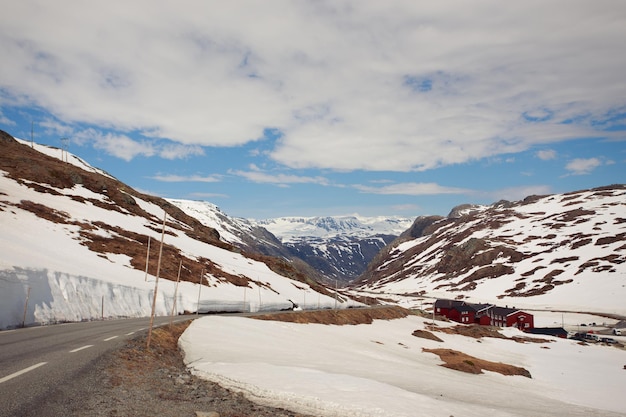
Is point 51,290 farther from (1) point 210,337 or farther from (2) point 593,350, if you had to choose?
(2) point 593,350

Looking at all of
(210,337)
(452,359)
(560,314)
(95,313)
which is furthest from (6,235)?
(560,314)

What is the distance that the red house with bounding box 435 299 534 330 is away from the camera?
459ft

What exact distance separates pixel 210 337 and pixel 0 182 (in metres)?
84.5

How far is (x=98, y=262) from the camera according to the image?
60.9 metres

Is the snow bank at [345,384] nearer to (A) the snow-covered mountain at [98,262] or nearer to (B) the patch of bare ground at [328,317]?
(A) the snow-covered mountain at [98,262]

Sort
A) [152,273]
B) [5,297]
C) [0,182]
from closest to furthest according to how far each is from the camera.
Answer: [5,297] < [152,273] < [0,182]

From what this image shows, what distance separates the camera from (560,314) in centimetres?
15325

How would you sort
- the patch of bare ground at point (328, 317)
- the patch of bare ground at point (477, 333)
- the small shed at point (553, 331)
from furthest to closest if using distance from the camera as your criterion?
1. the small shed at point (553, 331)
2. the patch of bare ground at point (477, 333)
3. the patch of bare ground at point (328, 317)

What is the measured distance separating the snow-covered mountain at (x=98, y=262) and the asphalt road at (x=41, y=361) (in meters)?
5.33

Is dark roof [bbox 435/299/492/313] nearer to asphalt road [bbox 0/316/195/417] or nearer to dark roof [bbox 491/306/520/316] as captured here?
dark roof [bbox 491/306/520/316]

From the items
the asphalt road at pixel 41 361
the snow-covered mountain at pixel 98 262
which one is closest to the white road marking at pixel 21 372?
the asphalt road at pixel 41 361

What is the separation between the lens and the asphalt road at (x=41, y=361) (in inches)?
442

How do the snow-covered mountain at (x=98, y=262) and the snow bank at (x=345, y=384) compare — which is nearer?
the snow bank at (x=345, y=384)

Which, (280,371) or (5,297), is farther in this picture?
(5,297)
